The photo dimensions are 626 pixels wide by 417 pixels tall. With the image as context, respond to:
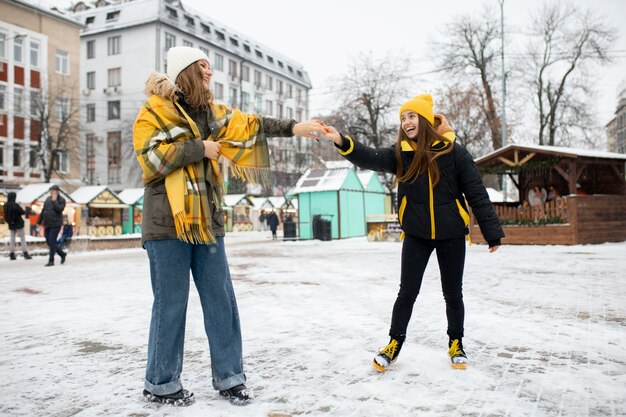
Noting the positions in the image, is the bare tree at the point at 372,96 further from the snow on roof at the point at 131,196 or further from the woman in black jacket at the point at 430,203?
the woman in black jacket at the point at 430,203

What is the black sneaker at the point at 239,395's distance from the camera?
2.58 meters

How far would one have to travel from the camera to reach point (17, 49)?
101 feet

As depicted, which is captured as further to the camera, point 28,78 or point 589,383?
point 28,78

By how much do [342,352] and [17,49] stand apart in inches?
1365

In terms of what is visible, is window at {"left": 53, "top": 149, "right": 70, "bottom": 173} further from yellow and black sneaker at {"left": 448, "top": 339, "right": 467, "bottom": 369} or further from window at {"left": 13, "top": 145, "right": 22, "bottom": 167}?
yellow and black sneaker at {"left": 448, "top": 339, "right": 467, "bottom": 369}

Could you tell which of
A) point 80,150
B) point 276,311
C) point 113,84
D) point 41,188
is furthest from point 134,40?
point 276,311

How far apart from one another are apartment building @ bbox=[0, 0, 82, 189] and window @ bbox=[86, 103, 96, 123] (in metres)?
12.9

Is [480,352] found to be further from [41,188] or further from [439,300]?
[41,188]

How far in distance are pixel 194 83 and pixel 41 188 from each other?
2436 centimetres

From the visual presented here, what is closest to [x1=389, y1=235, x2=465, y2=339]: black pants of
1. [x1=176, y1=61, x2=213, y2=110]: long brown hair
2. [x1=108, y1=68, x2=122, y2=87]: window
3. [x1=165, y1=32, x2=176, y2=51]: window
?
[x1=176, y1=61, x2=213, y2=110]: long brown hair

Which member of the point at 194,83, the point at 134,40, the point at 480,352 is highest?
the point at 134,40

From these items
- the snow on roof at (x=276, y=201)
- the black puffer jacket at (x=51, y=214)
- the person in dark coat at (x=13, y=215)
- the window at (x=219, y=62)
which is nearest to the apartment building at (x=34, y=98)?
the person in dark coat at (x=13, y=215)

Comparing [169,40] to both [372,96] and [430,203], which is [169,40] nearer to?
[372,96]

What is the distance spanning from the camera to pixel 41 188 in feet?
77.8
